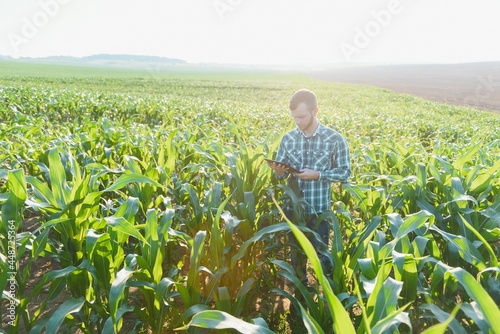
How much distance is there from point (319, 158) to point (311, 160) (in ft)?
0.22

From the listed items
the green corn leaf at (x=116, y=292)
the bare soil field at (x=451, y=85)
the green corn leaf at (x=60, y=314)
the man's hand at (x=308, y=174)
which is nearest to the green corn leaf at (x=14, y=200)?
the green corn leaf at (x=60, y=314)

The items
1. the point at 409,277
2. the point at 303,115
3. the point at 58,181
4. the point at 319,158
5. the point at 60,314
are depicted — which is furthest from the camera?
the point at 319,158

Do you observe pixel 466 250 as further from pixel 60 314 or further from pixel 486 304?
pixel 60 314

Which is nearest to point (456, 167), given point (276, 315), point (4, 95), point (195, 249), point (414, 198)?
point (414, 198)

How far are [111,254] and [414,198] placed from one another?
6.95ft

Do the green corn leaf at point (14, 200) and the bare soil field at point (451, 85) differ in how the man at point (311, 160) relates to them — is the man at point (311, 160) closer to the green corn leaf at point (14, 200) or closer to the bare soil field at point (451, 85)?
the green corn leaf at point (14, 200)

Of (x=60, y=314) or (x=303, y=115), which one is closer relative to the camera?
(x=60, y=314)

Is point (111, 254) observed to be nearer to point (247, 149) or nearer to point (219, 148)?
point (247, 149)

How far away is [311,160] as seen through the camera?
2889mm

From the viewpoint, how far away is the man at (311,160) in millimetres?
2672

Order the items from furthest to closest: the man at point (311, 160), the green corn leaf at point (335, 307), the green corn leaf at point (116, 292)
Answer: the man at point (311, 160), the green corn leaf at point (116, 292), the green corn leaf at point (335, 307)

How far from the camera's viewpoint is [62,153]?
3.21 metres

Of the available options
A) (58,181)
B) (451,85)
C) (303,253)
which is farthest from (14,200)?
(451,85)

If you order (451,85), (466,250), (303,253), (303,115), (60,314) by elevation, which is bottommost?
(451,85)
